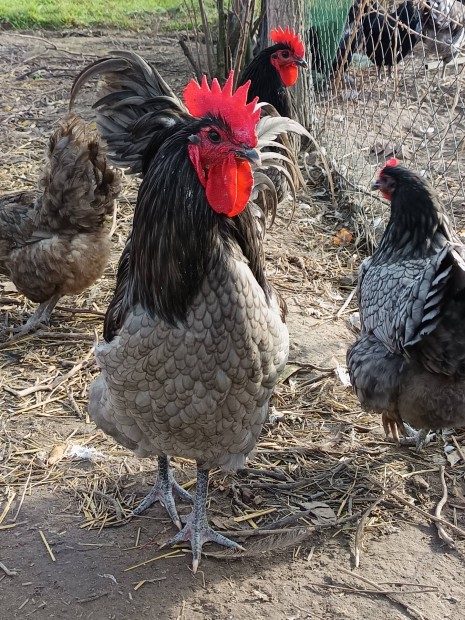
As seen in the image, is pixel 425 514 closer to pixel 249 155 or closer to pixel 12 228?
pixel 249 155

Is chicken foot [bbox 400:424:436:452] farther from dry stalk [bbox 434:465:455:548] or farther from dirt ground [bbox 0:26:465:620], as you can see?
dry stalk [bbox 434:465:455:548]

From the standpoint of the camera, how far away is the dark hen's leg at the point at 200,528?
3.20m

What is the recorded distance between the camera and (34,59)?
10.4 meters

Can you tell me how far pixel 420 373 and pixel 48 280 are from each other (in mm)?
2618

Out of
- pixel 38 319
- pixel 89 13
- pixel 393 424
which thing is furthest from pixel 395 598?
pixel 89 13

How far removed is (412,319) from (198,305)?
1.24m

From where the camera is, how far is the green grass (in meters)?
12.0

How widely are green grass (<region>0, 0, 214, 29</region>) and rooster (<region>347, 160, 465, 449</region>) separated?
29.7 feet

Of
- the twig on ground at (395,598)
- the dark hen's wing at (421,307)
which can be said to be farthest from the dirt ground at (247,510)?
the dark hen's wing at (421,307)

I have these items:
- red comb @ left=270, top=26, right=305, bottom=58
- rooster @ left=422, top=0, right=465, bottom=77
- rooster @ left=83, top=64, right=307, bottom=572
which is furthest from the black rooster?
rooster @ left=422, top=0, right=465, bottom=77

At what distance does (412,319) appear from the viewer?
3.29 meters

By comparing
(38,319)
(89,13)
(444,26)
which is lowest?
(38,319)

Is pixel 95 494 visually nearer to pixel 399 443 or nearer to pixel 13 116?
pixel 399 443

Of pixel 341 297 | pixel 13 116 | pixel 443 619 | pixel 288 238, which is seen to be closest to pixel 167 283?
pixel 443 619
